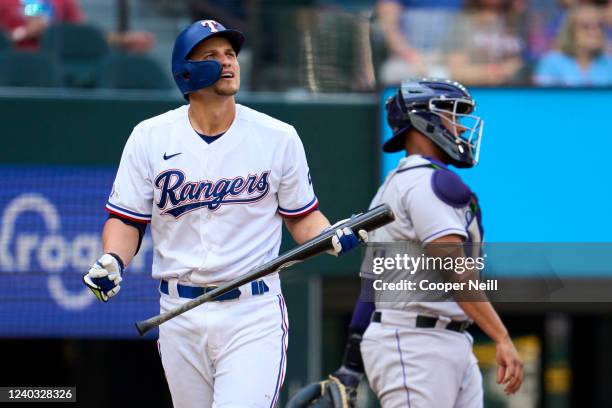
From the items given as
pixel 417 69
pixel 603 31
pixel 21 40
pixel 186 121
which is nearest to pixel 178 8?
pixel 21 40

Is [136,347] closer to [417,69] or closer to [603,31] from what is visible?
[417,69]

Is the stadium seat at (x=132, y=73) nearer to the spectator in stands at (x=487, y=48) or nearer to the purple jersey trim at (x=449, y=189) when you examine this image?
the spectator in stands at (x=487, y=48)

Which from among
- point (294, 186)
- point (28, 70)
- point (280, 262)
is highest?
point (28, 70)

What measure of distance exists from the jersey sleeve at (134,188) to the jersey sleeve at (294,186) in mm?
488

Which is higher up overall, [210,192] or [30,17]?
[30,17]

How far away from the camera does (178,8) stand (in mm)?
8555

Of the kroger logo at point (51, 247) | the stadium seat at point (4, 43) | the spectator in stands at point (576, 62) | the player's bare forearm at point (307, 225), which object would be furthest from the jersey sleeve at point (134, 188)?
the spectator in stands at point (576, 62)

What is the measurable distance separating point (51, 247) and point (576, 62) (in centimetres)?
379

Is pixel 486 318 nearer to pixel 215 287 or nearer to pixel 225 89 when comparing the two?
pixel 215 287

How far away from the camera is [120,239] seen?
4469mm

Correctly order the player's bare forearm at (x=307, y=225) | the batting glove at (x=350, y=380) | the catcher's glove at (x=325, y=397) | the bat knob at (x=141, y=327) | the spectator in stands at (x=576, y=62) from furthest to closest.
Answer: the spectator in stands at (x=576, y=62) → the batting glove at (x=350, y=380) → the catcher's glove at (x=325, y=397) → the player's bare forearm at (x=307, y=225) → the bat knob at (x=141, y=327)

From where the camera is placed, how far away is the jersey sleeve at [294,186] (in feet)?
14.8

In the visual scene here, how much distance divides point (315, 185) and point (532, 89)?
5.33 ft

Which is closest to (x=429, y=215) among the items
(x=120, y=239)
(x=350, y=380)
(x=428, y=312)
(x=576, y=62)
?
(x=428, y=312)
